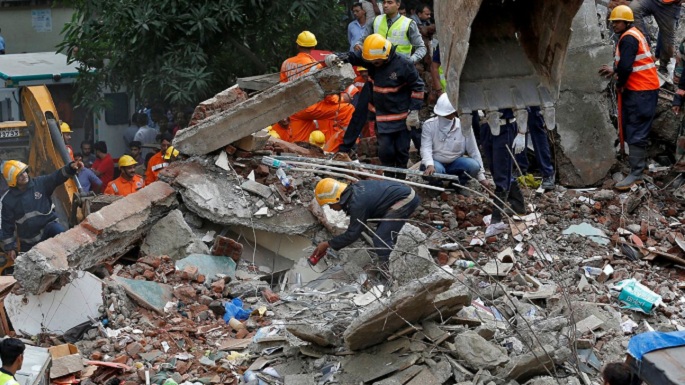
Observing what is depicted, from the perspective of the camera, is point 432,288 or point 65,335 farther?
point 65,335

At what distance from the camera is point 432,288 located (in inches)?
281

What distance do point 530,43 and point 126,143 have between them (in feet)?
27.9

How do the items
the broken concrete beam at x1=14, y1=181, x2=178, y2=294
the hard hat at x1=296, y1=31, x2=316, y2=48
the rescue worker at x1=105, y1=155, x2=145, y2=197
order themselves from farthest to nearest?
the hard hat at x1=296, y1=31, x2=316, y2=48, the rescue worker at x1=105, y1=155, x2=145, y2=197, the broken concrete beam at x1=14, y1=181, x2=178, y2=294

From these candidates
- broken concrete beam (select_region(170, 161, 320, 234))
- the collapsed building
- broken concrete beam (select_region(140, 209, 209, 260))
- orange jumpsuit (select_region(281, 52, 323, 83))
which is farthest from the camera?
orange jumpsuit (select_region(281, 52, 323, 83))

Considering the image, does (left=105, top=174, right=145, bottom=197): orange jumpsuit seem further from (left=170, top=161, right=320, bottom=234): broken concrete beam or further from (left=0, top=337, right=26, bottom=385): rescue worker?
(left=0, top=337, right=26, bottom=385): rescue worker

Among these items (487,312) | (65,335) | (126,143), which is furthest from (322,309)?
(126,143)

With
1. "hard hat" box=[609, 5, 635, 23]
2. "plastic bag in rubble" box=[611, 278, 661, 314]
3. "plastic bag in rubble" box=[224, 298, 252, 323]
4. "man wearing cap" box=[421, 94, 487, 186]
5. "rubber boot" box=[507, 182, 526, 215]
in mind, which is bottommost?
"plastic bag in rubble" box=[611, 278, 661, 314]

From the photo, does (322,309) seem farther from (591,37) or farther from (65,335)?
(591,37)

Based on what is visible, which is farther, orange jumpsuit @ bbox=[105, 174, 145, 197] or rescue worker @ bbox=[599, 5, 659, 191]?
orange jumpsuit @ bbox=[105, 174, 145, 197]

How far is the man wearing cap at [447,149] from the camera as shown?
10.7 meters

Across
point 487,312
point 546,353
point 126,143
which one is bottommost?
point 126,143

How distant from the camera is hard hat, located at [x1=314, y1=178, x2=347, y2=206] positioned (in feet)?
32.2

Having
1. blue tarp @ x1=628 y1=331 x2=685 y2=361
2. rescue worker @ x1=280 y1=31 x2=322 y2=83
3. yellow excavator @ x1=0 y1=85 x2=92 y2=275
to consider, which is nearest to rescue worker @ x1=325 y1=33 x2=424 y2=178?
rescue worker @ x1=280 y1=31 x2=322 y2=83

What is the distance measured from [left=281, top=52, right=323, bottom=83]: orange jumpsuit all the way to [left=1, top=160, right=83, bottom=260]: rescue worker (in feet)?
8.14
